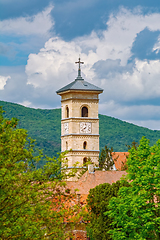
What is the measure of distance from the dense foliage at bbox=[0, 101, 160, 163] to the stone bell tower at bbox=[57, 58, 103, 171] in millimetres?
97303

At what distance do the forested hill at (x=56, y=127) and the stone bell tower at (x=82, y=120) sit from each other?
97.3 meters

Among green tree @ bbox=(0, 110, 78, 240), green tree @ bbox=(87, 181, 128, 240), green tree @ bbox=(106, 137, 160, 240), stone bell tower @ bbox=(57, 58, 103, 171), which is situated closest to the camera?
green tree @ bbox=(0, 110, 78, 240)

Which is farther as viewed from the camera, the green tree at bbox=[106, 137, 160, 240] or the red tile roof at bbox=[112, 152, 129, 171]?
the red tile roof at bbox=[112, 152, 129, 171]

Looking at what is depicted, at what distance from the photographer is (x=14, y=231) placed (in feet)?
59.6

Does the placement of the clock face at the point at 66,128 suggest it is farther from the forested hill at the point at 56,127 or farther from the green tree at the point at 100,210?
the forested hill at the point at 56,127

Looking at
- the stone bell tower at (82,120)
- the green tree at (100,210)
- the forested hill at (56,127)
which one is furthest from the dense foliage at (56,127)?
the green tree at (100,210)

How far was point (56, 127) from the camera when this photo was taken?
6850 inches

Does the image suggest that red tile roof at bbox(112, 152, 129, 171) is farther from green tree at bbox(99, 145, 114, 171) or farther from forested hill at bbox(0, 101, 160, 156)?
forested hill at bbox(0, 101, 160, 156)

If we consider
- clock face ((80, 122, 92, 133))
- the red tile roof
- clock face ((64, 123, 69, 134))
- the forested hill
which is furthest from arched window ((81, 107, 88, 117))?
the forested hill

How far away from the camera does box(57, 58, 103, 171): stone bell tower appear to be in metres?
59.1

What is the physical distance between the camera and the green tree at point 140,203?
2958 centimetres

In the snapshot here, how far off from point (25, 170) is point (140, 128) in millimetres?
166907

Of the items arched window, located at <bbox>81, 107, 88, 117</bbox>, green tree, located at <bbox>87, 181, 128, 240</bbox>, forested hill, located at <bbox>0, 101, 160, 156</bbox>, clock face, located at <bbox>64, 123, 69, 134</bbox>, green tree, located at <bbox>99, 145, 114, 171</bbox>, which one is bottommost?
green tree, located at <bbox>87, 181, 128, 240</bbox>

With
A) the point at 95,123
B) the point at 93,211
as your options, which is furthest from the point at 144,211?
the point at 95,123
